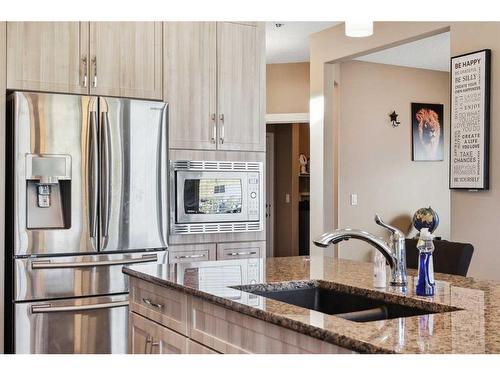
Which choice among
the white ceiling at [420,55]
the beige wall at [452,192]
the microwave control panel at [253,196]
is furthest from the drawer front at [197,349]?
the white ceiling at [420,55]

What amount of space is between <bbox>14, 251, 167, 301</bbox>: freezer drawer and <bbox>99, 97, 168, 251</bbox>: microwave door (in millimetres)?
84

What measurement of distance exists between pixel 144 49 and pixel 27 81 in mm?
724

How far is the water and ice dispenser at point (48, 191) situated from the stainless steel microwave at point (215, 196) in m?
0.65

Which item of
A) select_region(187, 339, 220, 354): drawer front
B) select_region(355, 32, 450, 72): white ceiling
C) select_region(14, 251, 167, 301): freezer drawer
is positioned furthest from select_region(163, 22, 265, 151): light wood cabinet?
select_region(355, 32, 450, 72): white ceiling

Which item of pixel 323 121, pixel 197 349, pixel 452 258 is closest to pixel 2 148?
pixel 197 349

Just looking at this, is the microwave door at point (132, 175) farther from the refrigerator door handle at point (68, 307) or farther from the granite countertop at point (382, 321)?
the granite countertop at point (382, 321)

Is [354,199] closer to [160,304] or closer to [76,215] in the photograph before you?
[76,215]

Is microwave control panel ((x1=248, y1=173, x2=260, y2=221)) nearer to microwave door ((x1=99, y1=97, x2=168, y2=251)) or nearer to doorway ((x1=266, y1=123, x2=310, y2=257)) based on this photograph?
microwave door ((x1=99, y1=97, x2=168, y2=251))

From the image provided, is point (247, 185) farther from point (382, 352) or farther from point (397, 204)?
point (397, 204)

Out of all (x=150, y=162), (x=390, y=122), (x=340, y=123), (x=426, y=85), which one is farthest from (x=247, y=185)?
(x=426, y=85)

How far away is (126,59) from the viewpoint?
3.67 meters

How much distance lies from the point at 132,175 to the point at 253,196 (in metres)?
0.87
